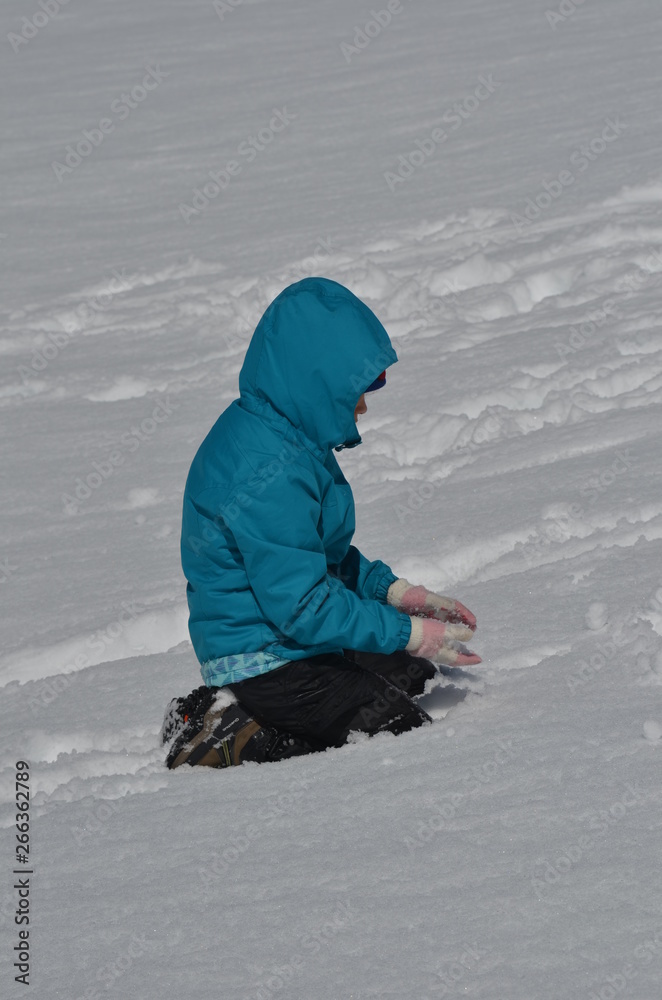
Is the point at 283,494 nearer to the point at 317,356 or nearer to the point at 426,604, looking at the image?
the point at 317,356

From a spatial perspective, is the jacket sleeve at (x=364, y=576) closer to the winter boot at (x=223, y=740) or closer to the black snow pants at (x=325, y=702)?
the black snow pants at (x=325, y=702)

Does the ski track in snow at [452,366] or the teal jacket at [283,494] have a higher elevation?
the teal jacket at [283,494]

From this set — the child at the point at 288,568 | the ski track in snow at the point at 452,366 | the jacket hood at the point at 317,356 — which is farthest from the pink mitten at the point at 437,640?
the jacket hood at the point at 317,356

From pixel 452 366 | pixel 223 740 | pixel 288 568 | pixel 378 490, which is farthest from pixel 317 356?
pixel 452 366

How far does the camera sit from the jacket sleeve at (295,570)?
251 centimetres

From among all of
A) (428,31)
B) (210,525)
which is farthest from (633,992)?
(428,31)

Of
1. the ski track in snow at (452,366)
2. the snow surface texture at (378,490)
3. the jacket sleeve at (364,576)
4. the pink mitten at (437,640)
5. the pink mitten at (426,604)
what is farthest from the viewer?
the ski track in snow at (452,366)

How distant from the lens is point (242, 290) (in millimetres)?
6578

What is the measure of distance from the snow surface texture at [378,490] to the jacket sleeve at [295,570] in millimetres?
292

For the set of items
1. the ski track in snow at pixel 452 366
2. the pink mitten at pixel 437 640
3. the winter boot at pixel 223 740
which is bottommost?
the ski track in snow at pixel 452 366

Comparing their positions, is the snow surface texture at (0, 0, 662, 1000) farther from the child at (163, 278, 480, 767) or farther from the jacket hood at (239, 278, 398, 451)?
the jacket hood at (239, 278, 398, 451)

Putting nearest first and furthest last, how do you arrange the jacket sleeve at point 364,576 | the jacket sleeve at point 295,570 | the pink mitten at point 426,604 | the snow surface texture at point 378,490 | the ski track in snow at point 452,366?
1. the snow surface texture at point 378,490
2. the jacket sleeve at point 295,570
3. the pink mitten at point 426,604
4. the jacket sleeve at point 364,576
5. the ski track in snow at point 452,366

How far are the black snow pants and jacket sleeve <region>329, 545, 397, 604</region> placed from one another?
34 cm

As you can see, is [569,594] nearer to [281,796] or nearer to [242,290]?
[281,796]
